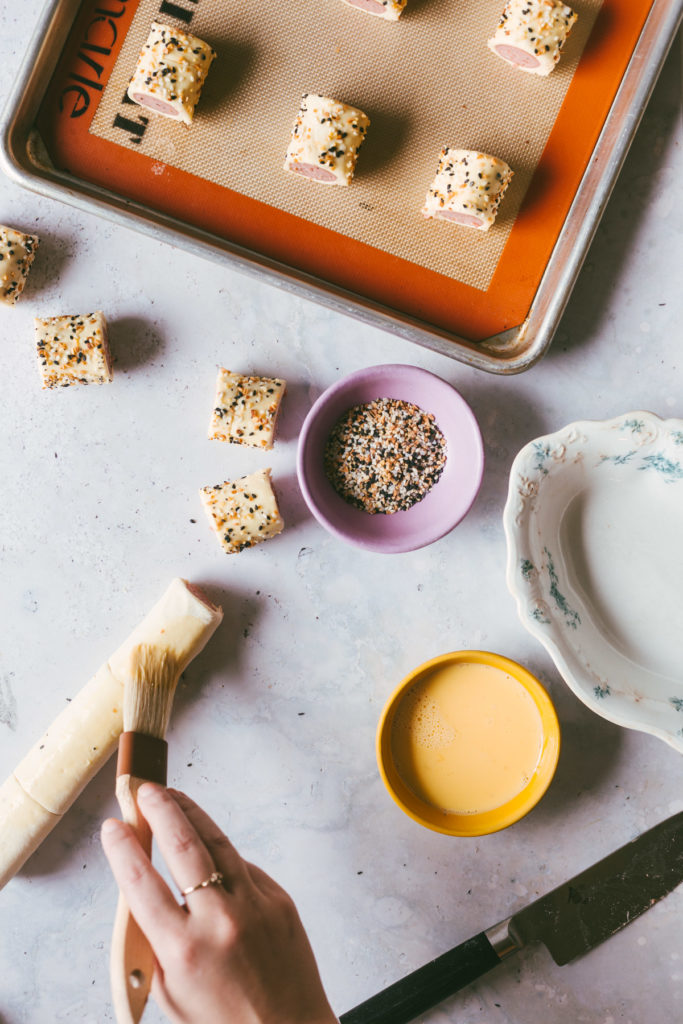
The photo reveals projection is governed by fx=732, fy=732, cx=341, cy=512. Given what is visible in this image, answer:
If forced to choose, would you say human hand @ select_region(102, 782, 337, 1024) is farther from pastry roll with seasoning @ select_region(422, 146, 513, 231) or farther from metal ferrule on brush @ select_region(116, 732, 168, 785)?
pastry roll with seasoning @ select_region(422, 146, 513, 231)

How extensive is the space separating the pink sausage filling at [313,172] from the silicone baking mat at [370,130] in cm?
2

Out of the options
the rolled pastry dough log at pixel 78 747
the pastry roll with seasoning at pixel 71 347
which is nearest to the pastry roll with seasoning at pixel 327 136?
the pastry roll with seasoning at pixel 71 347

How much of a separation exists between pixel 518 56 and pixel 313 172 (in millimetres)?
443

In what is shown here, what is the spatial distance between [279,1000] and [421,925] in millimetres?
452

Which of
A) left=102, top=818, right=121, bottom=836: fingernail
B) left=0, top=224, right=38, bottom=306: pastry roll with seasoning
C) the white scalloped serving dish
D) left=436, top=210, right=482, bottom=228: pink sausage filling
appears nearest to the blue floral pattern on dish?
the white scalloped serving dish

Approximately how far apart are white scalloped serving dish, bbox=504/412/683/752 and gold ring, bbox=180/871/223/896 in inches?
27.0

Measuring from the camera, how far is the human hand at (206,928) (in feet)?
3.62

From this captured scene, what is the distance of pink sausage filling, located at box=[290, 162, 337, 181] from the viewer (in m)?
1.36

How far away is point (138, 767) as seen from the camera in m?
1.25

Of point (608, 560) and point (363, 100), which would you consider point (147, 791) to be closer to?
point (608, 560)

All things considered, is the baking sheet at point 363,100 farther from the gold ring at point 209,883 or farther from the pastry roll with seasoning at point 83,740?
the gold ring at point 209,883

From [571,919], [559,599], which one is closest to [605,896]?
[571,919]

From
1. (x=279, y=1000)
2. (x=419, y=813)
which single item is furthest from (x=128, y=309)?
(x=279, y=1000)

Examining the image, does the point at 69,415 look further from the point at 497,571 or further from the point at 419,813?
the point at 419,813
